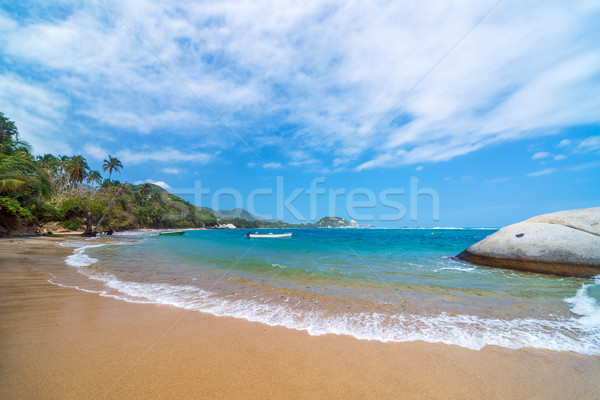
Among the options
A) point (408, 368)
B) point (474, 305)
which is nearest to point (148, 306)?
point (408, 368)

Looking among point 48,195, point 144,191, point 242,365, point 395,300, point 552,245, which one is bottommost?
point 395,300

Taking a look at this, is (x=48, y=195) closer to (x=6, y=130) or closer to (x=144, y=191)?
(x=6, y=130)

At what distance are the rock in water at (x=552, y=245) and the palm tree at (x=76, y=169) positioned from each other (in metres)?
76.7

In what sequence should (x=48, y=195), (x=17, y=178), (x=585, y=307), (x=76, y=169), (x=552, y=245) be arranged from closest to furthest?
1. (x=585, y=307)
2. (x=552, y=245)
3. (x=17, y=178)
4. (x=48, y=195)
5. (x=76, y=169)

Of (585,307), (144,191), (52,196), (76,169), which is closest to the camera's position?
(585,307)

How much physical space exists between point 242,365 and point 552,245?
1340 cm

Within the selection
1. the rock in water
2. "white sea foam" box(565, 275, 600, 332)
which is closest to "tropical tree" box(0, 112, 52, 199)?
"white sea foam" box(565, 275, 600, 332)

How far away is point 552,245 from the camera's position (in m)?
9.98

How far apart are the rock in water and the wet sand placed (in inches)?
346

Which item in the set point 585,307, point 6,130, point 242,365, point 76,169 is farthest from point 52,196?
point 585,307

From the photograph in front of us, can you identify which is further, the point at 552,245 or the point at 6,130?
the point at 6,130

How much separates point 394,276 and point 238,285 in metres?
5.91

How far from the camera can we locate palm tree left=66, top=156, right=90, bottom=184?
5528 cm

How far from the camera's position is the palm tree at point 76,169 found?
55.3m
